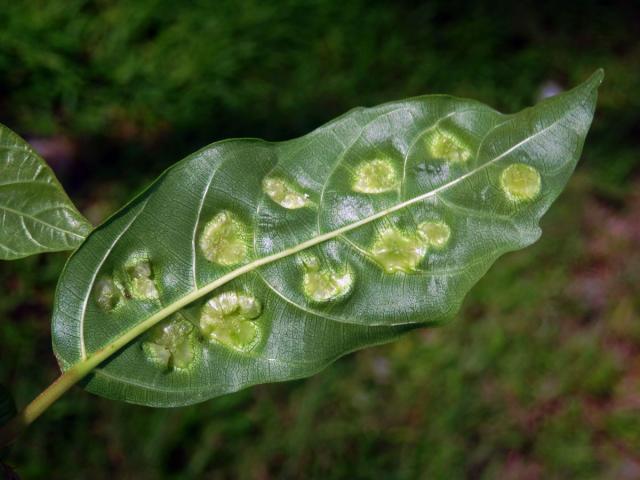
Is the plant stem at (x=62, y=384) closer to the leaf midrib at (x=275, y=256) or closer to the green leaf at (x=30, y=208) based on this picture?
the leaf midrib at (x=275, y=256)

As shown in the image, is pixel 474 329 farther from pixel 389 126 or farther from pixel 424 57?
pixel 389 126

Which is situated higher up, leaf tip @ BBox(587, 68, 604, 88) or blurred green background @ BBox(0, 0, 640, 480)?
leaf tip @ BBox(587, 68, 604, 88)

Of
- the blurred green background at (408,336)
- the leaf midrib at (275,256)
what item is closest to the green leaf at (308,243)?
the leaf midrib at (275,256)

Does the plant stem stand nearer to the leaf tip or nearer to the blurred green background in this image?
the leaf tip

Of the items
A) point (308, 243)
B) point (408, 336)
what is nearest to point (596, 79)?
point (308, 243)

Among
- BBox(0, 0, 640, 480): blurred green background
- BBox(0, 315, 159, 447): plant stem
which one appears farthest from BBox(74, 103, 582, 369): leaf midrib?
BBox(0, 0, 640, 480): blurred green background
